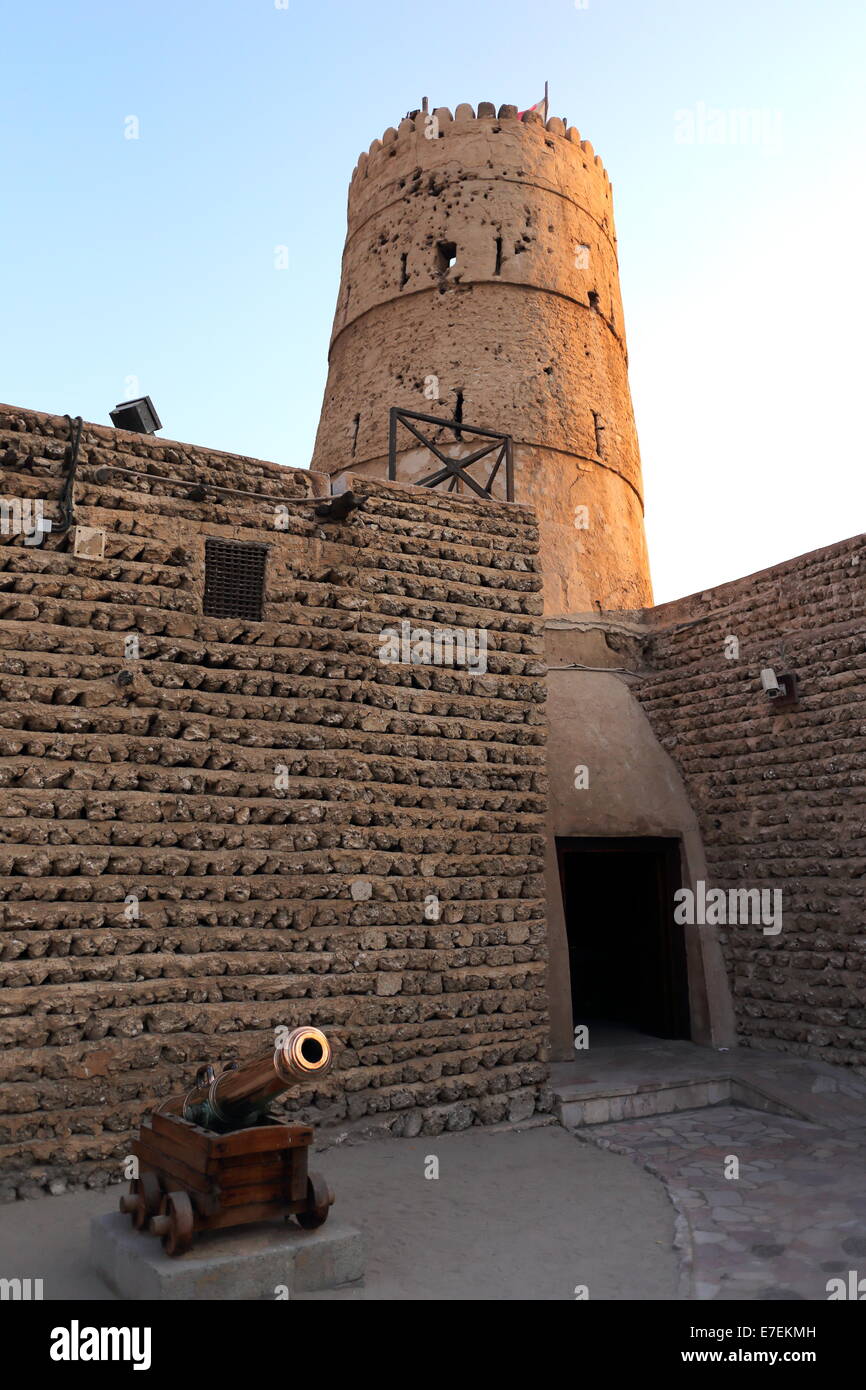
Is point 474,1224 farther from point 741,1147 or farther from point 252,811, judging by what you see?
point 252,811

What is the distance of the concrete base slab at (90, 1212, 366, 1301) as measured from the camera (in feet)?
13.0

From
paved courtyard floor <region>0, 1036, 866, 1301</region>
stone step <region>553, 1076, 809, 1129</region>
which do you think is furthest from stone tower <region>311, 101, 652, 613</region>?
paved courtyard floor <region>0, 1036, 866, 1301</region>

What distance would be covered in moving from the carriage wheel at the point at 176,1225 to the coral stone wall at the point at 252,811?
1853mm

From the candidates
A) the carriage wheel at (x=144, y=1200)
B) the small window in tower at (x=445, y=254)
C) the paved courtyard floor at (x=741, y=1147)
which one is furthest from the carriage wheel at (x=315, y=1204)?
the small window in tower at (x=445, y=254)

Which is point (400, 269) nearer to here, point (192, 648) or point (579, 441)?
point (579, 441)

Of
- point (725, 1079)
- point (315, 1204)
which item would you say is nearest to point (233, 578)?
point (315, 1204)

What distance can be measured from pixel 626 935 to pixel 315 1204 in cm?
807

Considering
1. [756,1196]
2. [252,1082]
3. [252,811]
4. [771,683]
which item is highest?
[771,683]

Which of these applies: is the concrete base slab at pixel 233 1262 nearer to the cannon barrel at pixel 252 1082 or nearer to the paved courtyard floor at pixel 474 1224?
the paved courtyard floor at pixel 474 1224

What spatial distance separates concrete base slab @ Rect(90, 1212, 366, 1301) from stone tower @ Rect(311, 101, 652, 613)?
9.66 m

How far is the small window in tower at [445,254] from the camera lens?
14156 mm

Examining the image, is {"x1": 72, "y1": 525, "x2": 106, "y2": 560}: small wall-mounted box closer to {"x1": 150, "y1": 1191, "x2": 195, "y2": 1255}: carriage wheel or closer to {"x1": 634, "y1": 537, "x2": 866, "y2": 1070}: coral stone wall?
{"x1": 150, "y1": 1191, "x2": 195, "y2": 1255}: carriage wheel

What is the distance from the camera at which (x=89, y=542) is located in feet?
21.2

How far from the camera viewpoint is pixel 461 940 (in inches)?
292
